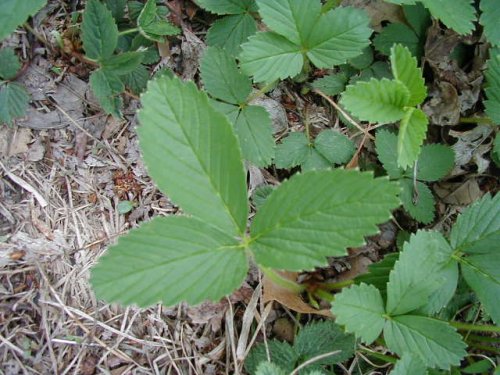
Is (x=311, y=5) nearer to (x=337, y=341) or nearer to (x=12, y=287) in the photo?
(x=337, y=341)

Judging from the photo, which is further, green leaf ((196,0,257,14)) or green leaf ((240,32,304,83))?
green leaf ((196,0,257,14))

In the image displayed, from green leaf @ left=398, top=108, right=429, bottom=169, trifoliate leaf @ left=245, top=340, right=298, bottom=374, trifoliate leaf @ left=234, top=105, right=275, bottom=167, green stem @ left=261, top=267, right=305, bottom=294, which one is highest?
green leaf @ left=398, top=108, right=429, bottom=169

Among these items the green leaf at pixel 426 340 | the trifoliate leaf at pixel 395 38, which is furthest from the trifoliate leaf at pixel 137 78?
the green leaf at pixel 426 340

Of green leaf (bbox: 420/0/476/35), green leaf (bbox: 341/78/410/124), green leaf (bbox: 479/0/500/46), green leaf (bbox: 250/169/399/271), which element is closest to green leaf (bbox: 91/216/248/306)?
green leaf (bbox: 250/169/399/271)

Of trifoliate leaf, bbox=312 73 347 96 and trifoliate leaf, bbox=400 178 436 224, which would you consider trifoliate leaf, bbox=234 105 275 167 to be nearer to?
trifoliate leaf, bbox=312 73 347 96

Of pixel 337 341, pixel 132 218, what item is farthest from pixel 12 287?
pixel 337 341

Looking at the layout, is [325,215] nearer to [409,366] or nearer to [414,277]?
[414,277]

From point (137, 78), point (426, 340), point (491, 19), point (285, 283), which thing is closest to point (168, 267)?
point (285, 283)
